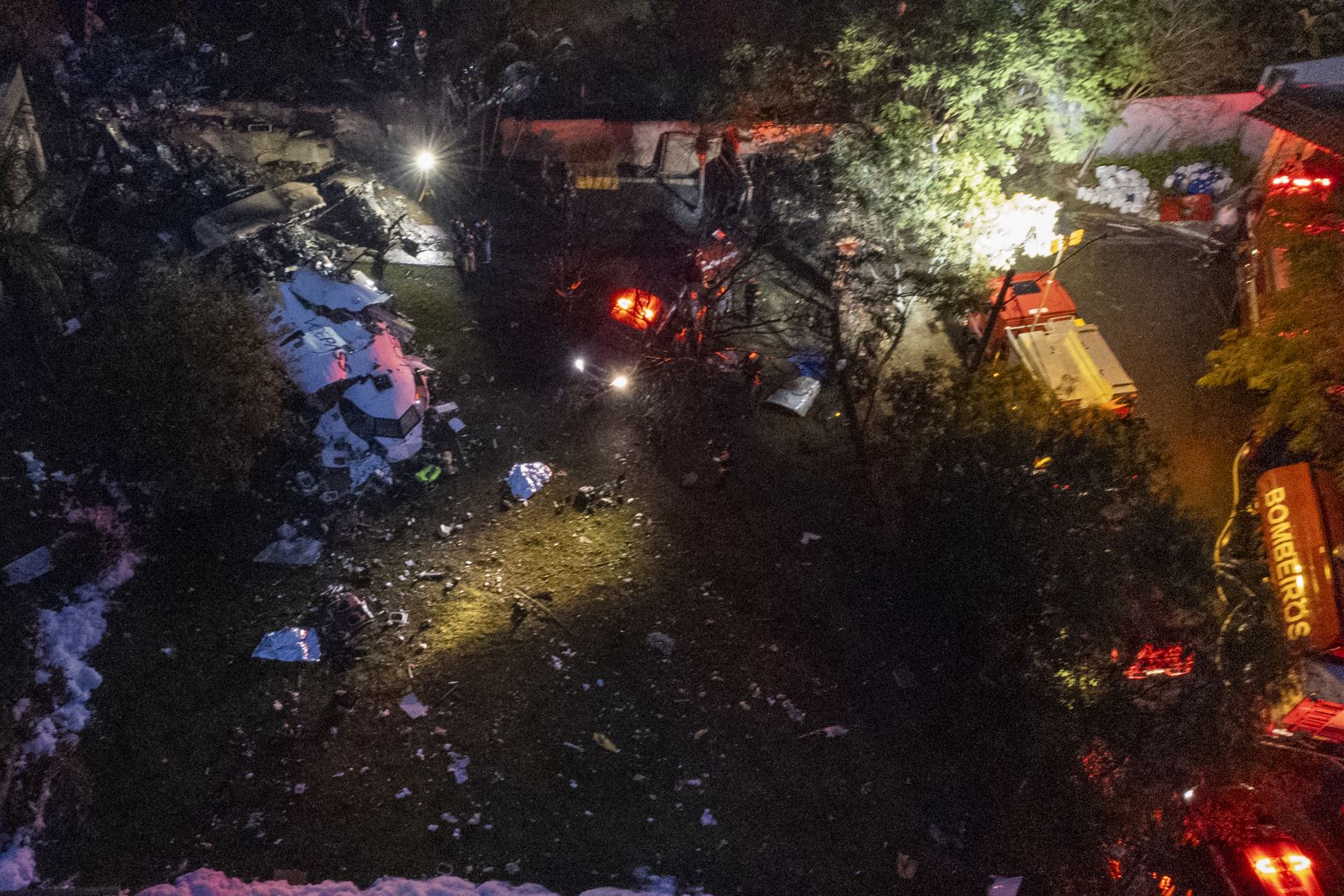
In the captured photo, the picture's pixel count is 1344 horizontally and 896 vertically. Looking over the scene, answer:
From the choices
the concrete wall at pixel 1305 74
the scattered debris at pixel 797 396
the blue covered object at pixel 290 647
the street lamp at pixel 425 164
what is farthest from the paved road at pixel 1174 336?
the street lamp at pixel 425 164

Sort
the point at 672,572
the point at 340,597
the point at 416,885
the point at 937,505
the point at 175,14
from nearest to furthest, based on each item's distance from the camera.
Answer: the point at 416,885, the point at 340,597, the point at 672,572, the point at 937,505, the point at 175,14

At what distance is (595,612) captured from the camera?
9242 millimetres

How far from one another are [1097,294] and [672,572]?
10941mm

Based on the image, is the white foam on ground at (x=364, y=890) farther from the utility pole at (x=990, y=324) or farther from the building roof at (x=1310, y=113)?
the building roof at (x=1310, y=113)

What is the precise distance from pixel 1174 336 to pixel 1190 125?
20.1ft

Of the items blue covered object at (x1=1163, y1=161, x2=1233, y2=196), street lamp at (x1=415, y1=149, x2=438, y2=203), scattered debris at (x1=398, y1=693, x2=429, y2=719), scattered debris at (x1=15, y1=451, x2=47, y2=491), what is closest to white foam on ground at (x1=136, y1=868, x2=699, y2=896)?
scattered debris at (x1=398, y1=693, x2=429, y2=719)

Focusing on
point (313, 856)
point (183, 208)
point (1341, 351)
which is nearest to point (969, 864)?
point (313, 856)

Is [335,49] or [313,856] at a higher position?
[335,49]

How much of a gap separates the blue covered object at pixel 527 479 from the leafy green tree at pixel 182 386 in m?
3.10

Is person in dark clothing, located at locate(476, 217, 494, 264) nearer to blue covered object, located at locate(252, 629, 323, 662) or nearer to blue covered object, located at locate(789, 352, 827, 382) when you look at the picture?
blue covered object, located at locate(789, 352, 827, 382)

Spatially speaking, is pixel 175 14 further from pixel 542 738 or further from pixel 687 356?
pixel 542 738

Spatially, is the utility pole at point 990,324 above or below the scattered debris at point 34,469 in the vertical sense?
above

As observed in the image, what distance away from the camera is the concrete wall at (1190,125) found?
1666 centimetres

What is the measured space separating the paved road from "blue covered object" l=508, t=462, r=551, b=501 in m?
9.48
